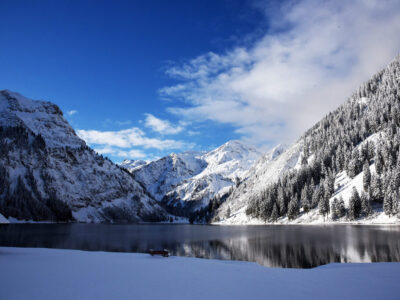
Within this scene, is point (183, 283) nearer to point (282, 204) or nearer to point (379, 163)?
point (379, 163)

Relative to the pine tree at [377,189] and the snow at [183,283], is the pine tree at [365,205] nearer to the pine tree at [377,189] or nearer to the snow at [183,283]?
the pine tree at [377,189]

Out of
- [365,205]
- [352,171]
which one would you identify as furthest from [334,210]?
[352,171]

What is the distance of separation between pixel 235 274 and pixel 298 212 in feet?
414

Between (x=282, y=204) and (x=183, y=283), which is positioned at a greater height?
(x=183, y=283)

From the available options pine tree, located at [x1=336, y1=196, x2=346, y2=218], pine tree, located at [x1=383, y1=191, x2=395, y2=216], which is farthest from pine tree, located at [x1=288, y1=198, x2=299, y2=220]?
pine tree, located at [x1=383, y1=191, x2=395, y2=216]

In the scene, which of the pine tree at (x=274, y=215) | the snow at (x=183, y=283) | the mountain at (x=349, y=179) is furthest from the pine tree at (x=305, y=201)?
the snow at (x=183, y=283)

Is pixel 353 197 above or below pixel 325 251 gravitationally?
above

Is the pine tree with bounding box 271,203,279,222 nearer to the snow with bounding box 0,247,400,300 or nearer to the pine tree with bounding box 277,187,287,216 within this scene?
the pine tree with bounding box 277,187,287,216

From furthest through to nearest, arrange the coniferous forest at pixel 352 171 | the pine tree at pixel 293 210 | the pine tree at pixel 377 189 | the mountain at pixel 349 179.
Answer: the pine tree at pixel 293 210
the coniferous forest at pixel 352 171
the pine tree at pixel 377 189
the mountain at pixel 349 179

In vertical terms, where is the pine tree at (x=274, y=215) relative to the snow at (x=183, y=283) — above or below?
below

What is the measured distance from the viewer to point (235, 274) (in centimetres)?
1780

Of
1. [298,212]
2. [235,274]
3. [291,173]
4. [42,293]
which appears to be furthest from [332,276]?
[291,173]

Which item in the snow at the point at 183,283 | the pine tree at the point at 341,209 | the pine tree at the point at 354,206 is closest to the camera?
the snow at the point at 183,283

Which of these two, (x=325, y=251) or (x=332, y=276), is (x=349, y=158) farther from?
(x=332, y=276)
